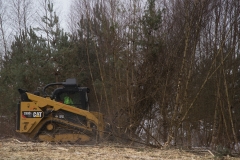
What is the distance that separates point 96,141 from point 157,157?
3.98 m

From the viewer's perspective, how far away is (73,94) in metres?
13.2

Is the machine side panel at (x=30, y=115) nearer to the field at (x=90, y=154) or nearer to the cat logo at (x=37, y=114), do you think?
the cat logo at (x=37, y=114)

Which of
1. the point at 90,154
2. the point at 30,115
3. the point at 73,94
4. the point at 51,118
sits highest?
the point at 73,94

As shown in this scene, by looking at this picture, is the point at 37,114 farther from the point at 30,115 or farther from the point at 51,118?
the point at 51,118

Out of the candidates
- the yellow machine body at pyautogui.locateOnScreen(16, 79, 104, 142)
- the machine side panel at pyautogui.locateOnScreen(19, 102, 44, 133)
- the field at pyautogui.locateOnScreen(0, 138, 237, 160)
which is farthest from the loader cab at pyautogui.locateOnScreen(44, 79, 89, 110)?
the field at pyautogui.locateOnScreen(0, 138, 237, 160)

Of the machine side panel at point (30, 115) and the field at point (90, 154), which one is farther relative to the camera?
the machine side panel at point (30, 115)

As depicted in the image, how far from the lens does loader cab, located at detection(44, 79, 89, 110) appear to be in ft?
42.7

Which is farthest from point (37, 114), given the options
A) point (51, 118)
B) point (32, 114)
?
point (51, 118)

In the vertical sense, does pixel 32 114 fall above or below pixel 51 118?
above

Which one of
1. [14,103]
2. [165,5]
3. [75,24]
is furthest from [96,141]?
[75,24]

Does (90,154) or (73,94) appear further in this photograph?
(73,94)

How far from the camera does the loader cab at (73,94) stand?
13.0 metres

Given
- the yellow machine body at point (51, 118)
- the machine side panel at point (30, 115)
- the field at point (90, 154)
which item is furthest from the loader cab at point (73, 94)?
the field at point (90, 154)

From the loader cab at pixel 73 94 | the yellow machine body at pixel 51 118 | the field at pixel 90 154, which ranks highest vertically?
the loader cab at pixel 73 94
